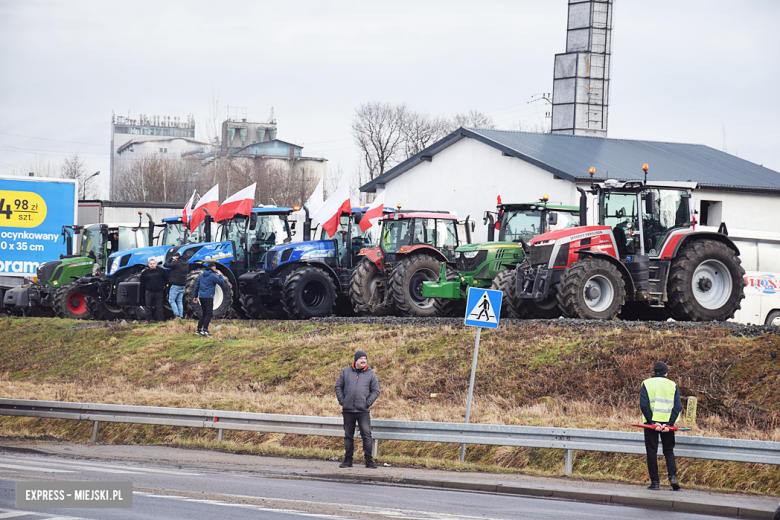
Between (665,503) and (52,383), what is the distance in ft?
48.0

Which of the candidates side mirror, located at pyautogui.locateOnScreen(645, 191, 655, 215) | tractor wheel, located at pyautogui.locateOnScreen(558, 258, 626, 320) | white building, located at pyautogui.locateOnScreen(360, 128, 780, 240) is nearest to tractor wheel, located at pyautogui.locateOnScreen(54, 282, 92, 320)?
white building, located at pyautogui.locateOnScreen(360, 128, 780, 240)

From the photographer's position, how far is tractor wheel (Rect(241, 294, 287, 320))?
25.4 m

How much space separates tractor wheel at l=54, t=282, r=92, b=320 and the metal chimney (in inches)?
793

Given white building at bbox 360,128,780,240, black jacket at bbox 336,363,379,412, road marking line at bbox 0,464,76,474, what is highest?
white building at bbox 360,128,780,240

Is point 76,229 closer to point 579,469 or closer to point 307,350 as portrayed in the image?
point 307,350

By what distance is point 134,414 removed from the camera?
15.4m

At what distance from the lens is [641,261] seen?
1781 centimetres

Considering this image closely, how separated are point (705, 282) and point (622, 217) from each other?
6.40 feet

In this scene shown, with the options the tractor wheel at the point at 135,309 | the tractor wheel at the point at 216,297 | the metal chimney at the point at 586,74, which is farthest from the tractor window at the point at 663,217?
the metal chimney at the point at 586,74

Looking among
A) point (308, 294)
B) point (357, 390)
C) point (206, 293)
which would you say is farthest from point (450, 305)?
point (357, 390)

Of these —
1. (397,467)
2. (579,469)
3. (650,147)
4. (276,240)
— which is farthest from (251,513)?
(650,147)

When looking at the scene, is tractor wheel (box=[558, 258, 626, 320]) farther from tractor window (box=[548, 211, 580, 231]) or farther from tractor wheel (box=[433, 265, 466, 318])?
tractor wheel (box=[433, 265, 466, 318])

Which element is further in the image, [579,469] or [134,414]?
[134,414]

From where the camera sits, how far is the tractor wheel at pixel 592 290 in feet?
56.7
